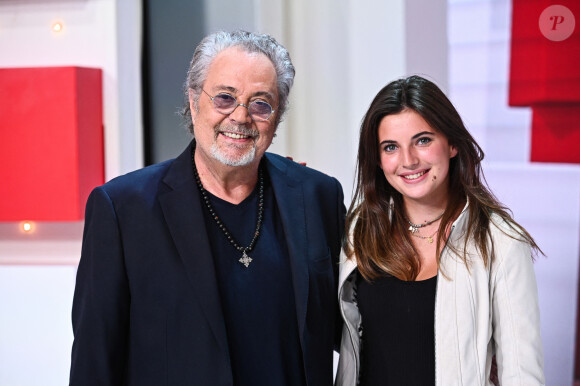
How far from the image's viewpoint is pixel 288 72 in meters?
2.11

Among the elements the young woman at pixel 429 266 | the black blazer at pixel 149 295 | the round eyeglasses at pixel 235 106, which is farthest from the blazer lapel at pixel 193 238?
the young woman at pixel 429 266

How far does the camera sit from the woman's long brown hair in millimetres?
2020

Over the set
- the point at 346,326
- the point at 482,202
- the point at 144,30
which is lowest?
the point at 346,326

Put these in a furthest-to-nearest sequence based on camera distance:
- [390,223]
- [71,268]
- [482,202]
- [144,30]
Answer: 1. [144,30]
2. [71,268]
3. [390,223]
4. [482,202]

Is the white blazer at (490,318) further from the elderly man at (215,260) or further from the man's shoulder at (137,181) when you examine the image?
the man's shoulder at (137,181)

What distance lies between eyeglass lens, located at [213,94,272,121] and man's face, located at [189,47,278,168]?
0.03ft

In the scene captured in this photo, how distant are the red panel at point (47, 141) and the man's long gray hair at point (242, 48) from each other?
0.87 m

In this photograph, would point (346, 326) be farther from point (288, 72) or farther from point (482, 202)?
point (288, 72)

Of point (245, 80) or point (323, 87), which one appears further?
point (323, 87)

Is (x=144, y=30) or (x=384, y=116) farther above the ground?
(x=144, y=30)

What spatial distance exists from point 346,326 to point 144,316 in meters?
0.62

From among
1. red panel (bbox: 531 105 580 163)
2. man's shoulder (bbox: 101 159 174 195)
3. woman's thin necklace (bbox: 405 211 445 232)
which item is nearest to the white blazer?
woman's thin necklace (bbox: 405 211 445 232)

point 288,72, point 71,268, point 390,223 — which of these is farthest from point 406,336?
point 71,268

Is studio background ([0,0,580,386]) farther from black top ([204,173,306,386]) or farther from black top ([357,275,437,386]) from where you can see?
black top ([357,275,437,386])
